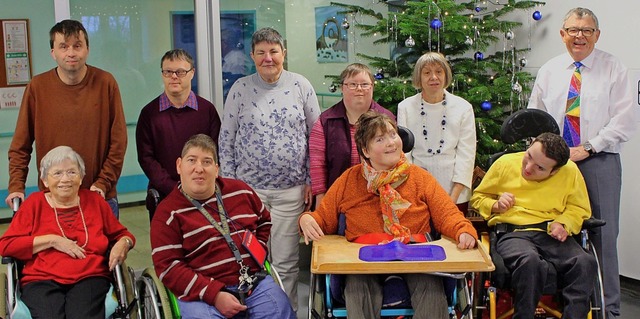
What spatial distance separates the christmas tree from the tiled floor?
113cm

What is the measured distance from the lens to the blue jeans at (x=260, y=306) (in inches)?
127

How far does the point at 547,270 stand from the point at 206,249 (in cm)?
148

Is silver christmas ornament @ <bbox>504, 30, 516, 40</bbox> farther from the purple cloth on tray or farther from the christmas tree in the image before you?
the purple cloth on tray

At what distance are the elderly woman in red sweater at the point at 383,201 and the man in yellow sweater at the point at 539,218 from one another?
0.37m

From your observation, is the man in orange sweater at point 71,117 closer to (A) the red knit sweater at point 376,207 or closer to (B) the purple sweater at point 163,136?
(B) the purple sweater at point 163,136

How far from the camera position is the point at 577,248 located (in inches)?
144

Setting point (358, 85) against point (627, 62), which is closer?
point (358, 85)

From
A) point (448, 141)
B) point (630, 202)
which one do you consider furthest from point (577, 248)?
point (630, 202)

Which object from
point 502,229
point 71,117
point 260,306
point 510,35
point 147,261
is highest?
point 510,35

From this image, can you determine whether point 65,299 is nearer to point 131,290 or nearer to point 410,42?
point 131,290

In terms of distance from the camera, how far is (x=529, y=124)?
3.90 m

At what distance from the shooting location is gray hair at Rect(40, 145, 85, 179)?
3.49m

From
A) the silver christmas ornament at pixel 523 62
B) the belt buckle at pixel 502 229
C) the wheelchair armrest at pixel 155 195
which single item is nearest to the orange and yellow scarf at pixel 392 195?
the belt buckle at pixel 502 229

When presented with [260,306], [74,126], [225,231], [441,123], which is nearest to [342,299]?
[260,306]
